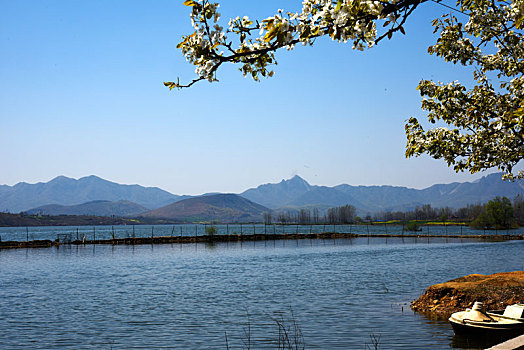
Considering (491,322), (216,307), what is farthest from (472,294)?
(216,307)

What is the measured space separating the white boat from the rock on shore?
4.43 meters

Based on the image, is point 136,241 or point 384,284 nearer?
point 384,284

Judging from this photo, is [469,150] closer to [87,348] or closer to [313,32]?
[313,32]

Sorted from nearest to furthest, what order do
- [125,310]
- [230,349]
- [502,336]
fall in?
[502,336], [230,349], [125,310]

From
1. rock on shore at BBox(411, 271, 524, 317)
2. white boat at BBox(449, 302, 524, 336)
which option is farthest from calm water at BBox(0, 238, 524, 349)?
rock on shore at BBox(411, 271, 524, 317)

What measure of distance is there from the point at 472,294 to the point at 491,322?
7.05 m

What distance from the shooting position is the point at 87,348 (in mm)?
19781

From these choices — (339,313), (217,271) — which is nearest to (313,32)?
(339,313)

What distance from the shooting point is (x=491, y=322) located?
1697 centimetres

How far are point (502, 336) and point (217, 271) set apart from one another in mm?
39659

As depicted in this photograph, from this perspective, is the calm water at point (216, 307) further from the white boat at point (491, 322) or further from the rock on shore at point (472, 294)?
the rock on shore at point (472, 294)

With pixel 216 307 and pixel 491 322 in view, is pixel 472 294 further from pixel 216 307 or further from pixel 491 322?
pixel 216 307

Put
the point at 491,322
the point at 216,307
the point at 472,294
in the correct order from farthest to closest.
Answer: the point at 216,307 < the point at 472,294 < the point at 491,322

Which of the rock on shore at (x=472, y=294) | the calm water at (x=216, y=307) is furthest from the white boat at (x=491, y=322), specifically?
the rock on shore at (x=472, y=294)
